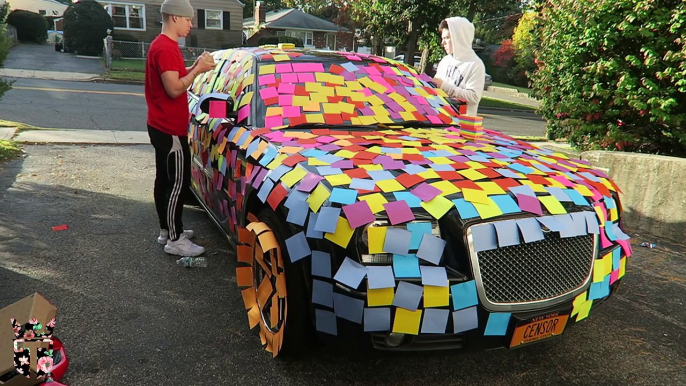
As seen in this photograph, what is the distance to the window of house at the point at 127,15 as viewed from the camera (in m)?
34.2

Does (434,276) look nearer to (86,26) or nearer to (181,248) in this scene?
(181,248)

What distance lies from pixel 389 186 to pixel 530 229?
2.28 feet

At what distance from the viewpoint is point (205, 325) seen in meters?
3.22

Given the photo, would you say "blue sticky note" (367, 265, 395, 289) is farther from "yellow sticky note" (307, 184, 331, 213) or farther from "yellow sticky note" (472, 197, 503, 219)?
"yellow sticky note" (472, 197, 503, 219)

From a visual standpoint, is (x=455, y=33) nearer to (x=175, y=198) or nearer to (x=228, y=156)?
(x=228, y=156)

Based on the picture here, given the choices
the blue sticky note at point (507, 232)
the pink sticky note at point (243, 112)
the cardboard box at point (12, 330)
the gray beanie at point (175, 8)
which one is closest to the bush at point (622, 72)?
the blue sticky note at point (507, 232)

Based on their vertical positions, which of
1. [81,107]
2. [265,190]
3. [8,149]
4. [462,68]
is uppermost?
[462,68]

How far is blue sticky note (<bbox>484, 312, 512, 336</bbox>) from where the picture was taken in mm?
2383

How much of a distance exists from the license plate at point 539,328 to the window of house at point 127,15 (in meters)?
36.9

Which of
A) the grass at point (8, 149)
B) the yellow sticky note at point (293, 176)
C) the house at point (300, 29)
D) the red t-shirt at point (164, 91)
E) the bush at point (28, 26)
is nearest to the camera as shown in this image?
the yellow sticky note at point (293, 176)

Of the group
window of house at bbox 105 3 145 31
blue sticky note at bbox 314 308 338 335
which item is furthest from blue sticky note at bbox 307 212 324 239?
window of house at bbox 105 3 145 31

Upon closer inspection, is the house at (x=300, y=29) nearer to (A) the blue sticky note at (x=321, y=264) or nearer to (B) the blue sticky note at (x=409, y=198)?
(B) the blue sticky note at (x=409, y=198)

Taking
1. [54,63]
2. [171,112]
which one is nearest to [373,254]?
[171,112]

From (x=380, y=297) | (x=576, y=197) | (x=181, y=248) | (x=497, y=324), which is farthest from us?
(x=181, y=248)
